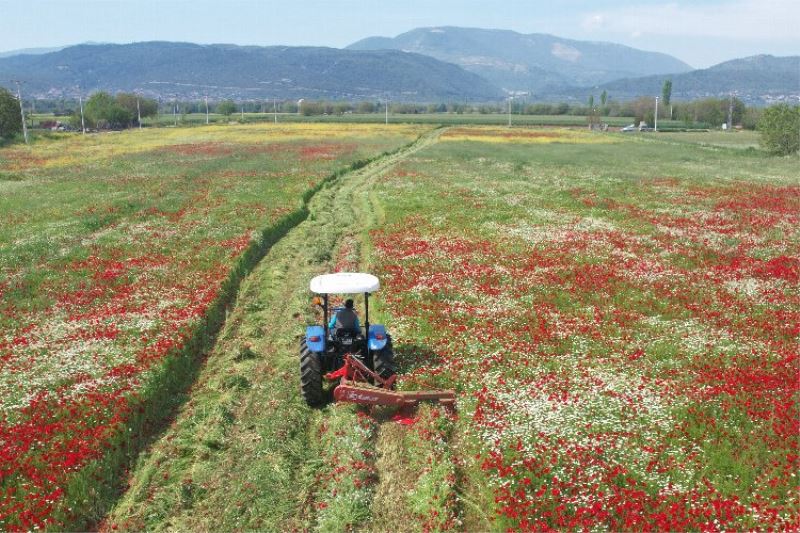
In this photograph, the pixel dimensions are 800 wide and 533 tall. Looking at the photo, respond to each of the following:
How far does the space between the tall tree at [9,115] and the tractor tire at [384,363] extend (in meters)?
110

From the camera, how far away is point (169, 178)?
52.7 m

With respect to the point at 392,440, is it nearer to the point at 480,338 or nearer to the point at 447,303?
the point at 480,338

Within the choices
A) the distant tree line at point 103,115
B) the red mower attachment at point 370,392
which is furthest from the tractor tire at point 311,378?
the distant tree line at point 103,115

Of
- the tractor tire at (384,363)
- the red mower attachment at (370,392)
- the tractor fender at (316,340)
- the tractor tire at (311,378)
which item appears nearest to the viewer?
the red mower attachment at (370,392)

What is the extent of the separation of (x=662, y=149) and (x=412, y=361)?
8650 centimetres

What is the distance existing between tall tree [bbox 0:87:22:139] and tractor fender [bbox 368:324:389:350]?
10874cm

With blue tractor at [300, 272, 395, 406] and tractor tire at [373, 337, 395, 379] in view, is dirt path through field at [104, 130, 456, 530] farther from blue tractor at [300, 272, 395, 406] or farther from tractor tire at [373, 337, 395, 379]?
tractor tire at [373, 337, 395, 379]

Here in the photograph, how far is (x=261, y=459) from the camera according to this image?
520 inches

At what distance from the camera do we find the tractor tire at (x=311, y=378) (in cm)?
1501

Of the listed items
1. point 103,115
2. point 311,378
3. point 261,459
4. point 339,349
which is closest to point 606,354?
point 339,349

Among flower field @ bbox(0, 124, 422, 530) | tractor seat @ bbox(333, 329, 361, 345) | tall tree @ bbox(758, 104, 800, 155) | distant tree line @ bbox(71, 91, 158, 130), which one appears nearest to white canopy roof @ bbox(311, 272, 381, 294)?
tractor seat @ bbox(333, 329, 361, 345)

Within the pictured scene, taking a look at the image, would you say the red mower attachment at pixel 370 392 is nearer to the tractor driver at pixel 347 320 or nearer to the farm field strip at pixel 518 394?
the farm field strip at pixel 518 394

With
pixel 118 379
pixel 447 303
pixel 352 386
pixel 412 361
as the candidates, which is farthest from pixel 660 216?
pixel 118 379

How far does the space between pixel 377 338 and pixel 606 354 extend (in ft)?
23.8
